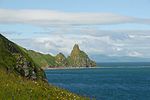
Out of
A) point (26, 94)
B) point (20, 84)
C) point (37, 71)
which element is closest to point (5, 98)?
point (26, 94)

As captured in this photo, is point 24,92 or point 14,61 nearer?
point 24,92

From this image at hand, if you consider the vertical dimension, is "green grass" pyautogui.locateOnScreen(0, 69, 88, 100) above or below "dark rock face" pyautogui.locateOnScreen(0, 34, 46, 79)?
below

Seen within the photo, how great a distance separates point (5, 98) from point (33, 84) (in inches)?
183

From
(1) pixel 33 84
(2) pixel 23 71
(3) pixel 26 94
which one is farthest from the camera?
(2) pixel 23 71

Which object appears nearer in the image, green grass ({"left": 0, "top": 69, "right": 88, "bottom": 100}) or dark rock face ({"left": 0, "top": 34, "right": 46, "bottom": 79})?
green grass ({"left": 0, "top": 69, "right": 88, "bottom": 100})

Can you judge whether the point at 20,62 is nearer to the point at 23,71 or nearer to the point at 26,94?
the point at 23,71

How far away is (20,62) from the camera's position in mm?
47688

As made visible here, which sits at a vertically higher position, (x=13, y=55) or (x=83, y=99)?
(x=13, y=55)

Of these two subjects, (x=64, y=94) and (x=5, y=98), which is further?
(x=64, y=94)

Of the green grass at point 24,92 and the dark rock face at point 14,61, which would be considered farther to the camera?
the dark rock face at point 14,61

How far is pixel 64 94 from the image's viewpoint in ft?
66.6

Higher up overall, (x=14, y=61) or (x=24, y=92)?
(x=14, y=61)

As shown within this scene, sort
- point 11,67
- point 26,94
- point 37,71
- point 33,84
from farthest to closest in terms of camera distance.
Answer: point 37,71
point 11,67
point 33,84
point 26,94

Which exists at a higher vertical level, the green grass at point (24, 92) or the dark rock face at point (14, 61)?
the dark rock face at point (14, 61)
